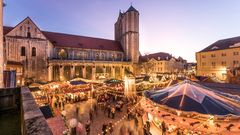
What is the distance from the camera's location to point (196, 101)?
26.0 feet

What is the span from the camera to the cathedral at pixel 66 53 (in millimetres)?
30281

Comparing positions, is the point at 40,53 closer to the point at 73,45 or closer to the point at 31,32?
the point at 31,32

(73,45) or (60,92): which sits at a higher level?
(73,45)

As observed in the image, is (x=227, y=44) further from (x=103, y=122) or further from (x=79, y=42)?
(x=79, y=42)

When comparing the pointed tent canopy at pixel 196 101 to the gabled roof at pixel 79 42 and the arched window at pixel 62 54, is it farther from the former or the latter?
the gabled roof at pixel 79 42

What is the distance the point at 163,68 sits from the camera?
58.8 meters

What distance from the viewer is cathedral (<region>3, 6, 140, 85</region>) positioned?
1192 inches

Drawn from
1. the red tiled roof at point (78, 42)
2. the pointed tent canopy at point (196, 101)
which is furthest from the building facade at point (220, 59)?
the pointed tent canopy at point (196, 101)

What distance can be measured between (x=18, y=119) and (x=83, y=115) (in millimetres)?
9261

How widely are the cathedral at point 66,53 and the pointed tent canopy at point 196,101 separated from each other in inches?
888

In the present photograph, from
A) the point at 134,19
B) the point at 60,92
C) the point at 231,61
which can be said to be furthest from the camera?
the point at 134,19

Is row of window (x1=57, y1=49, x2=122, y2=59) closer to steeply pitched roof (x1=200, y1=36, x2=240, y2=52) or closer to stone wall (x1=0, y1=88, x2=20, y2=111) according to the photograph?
steeply pitched roof (x1=200, y1=36, x2=240, y2=52)

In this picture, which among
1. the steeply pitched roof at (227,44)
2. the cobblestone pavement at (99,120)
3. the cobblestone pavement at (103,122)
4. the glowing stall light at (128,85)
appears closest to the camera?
the cobblestone pavement at (103,122)

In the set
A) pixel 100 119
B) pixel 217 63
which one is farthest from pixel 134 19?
pixel 100 119
